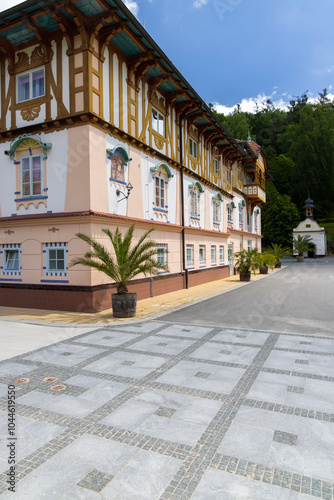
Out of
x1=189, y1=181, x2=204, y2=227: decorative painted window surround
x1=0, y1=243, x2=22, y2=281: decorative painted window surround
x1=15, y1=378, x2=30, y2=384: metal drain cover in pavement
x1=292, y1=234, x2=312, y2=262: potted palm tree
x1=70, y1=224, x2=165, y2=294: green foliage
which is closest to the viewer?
x1=15, y1=378, x2=30, y2=384: metal drain cover in pavement

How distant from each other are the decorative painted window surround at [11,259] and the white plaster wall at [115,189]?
149 inches

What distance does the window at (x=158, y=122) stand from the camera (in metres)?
15.7

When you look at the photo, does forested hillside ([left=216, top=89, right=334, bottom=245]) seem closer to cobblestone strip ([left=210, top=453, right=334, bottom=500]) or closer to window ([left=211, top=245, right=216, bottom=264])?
window ([left=211, top=245, right=216, bottom=264])

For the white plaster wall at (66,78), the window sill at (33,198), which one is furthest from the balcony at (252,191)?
the window sill at (33,198)

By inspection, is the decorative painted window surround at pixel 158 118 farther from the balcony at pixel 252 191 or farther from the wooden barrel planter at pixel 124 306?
the balcony at pixel 252 191

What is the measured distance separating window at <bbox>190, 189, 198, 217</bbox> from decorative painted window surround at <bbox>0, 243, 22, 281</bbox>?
10106 mm

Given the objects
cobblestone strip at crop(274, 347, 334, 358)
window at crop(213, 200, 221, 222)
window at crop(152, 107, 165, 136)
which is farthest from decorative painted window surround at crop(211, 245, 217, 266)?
cobblestone strip at crop(274, 347, 334, 358)

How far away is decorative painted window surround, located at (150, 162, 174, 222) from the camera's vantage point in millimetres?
15477

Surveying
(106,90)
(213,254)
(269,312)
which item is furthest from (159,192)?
(213,254)

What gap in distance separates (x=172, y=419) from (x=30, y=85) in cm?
1257

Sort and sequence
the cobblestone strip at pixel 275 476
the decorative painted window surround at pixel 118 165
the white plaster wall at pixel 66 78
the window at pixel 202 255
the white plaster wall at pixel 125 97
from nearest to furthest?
the cobblestone strip at pixel 275 476, the white plaster wall at pixel 66 78, the decorative painted window surround at pixel 118 165, the white plaster wall at pixel 125 97, the window at pixel 202 255

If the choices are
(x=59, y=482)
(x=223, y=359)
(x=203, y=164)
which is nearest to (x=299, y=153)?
(x=203, y=164)

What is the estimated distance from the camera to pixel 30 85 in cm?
1239

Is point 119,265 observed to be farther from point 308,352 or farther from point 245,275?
point 245,275
